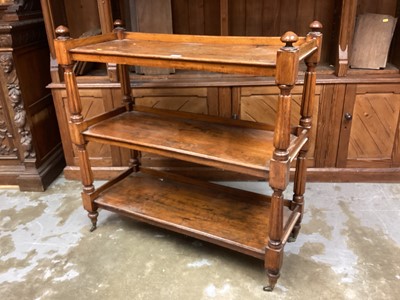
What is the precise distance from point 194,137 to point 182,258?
26.1 inches

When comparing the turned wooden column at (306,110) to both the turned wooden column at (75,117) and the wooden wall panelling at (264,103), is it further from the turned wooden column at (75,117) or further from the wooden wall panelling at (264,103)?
the turned wooden column at (75,117)

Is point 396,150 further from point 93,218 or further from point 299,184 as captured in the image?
point 93,218

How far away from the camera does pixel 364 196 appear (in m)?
2.54

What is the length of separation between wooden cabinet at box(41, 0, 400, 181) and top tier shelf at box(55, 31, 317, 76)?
46 centimetres

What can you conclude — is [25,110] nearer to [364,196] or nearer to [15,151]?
[15,151]

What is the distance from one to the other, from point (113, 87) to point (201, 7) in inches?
34.7

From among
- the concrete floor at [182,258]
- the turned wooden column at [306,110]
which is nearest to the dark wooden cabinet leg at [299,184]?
the turned wooden column at [306,110]

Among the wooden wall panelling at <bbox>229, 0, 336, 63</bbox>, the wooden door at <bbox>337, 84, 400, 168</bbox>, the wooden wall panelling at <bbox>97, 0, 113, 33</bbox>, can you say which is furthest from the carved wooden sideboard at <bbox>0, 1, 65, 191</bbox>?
the wooden door at <bbox>337, 84, 400, 168</bbox>

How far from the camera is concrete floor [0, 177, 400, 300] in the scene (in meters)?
1.82

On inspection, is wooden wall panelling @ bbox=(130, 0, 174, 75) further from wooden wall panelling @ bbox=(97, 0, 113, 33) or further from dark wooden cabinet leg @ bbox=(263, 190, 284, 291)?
dark wooden cabinet leg @ bbox=(263, 190, 284, 291)

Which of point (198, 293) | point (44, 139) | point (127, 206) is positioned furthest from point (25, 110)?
point (198, 293)

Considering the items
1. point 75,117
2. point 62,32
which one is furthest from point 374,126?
point 62,32

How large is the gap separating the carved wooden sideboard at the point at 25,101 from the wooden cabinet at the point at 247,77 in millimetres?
191

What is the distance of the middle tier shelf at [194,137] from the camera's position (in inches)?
67.5
